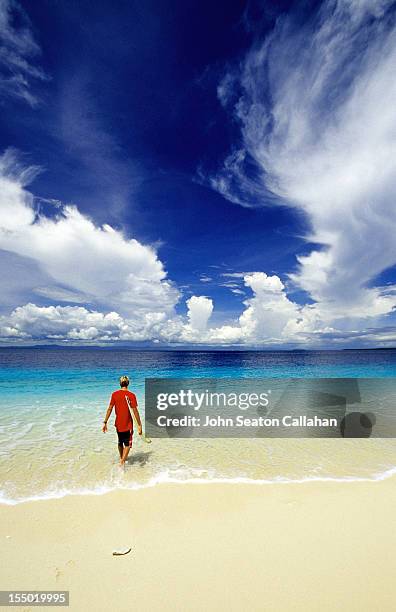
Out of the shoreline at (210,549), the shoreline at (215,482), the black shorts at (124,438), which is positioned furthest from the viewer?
the black shorts at (124,438)

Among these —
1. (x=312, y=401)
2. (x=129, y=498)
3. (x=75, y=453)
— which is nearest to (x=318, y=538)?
(x=129, y=498)

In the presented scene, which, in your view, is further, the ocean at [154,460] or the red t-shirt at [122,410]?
the red t-shirt at [122,410]

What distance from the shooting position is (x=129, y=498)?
6.65 metres

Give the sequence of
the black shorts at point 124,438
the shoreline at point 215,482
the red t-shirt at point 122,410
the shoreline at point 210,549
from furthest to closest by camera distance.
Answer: the black shorts at point 124,438 < the red t-shirt at point 122,410 < the shoreline at point 215,482 < the shoreline at point 210,549

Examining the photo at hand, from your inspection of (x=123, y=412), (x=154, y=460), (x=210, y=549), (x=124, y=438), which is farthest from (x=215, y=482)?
(x=123, y=412)

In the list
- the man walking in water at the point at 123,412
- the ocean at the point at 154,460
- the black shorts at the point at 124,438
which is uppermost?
the man walking in water at the point at 123,412

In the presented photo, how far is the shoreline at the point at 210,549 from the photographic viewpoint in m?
3.96

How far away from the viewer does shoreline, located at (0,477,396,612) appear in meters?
3.96

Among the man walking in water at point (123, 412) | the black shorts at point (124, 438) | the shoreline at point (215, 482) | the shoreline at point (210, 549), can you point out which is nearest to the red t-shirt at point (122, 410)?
the man walking in water at point (123, 412)

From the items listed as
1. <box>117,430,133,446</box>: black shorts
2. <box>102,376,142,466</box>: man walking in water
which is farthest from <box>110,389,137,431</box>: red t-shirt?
<box>117,430,133,446</box>: black shorts

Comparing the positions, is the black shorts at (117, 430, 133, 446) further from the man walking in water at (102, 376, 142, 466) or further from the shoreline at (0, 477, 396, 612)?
the shoreline at (0, 477, 396, 612)

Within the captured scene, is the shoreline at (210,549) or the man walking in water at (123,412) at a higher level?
the man walking in water at (123,412)

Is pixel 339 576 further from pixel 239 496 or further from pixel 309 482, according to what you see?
pixel 309 482

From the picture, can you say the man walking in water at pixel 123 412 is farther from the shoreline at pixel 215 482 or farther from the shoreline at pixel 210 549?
the shoreline at pixel 210 549
